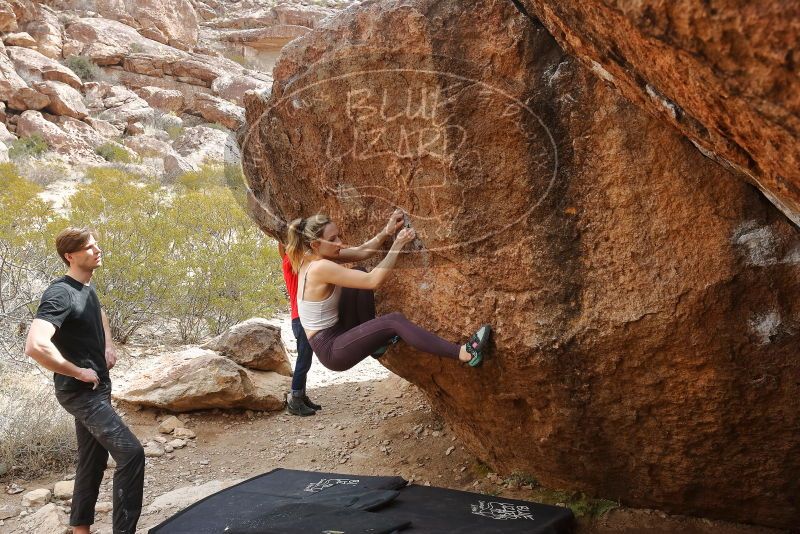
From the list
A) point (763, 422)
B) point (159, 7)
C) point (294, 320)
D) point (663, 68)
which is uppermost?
point (159, 7)

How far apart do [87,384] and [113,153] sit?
14.5 m

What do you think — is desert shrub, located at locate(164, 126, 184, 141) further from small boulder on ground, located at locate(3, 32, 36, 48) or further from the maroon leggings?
the maroon leggings

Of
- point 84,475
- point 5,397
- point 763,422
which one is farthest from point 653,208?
point 5,397

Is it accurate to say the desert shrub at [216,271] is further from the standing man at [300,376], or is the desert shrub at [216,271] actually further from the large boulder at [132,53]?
the large boulder at [132,53]

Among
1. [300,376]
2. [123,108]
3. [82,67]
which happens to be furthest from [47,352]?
[82,67]

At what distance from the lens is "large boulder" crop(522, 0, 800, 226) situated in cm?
129

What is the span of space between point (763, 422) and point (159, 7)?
27.6 m

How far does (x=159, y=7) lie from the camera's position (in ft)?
83.0

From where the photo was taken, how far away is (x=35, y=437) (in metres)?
4.23

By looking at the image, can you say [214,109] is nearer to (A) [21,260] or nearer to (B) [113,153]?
(B) [113,153]

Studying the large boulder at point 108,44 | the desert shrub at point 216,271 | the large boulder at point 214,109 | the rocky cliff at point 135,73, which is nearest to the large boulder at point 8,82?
the rocky cliff at point 135,73

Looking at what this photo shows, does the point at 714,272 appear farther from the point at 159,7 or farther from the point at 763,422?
the point at 159,7

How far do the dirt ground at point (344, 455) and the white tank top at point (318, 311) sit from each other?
1326mm

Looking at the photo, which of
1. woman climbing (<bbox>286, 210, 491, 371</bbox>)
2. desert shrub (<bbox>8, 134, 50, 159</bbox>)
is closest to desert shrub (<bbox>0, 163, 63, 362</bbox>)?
woman climbing (<bbox>286, 210, 491, 371</bbox>)
